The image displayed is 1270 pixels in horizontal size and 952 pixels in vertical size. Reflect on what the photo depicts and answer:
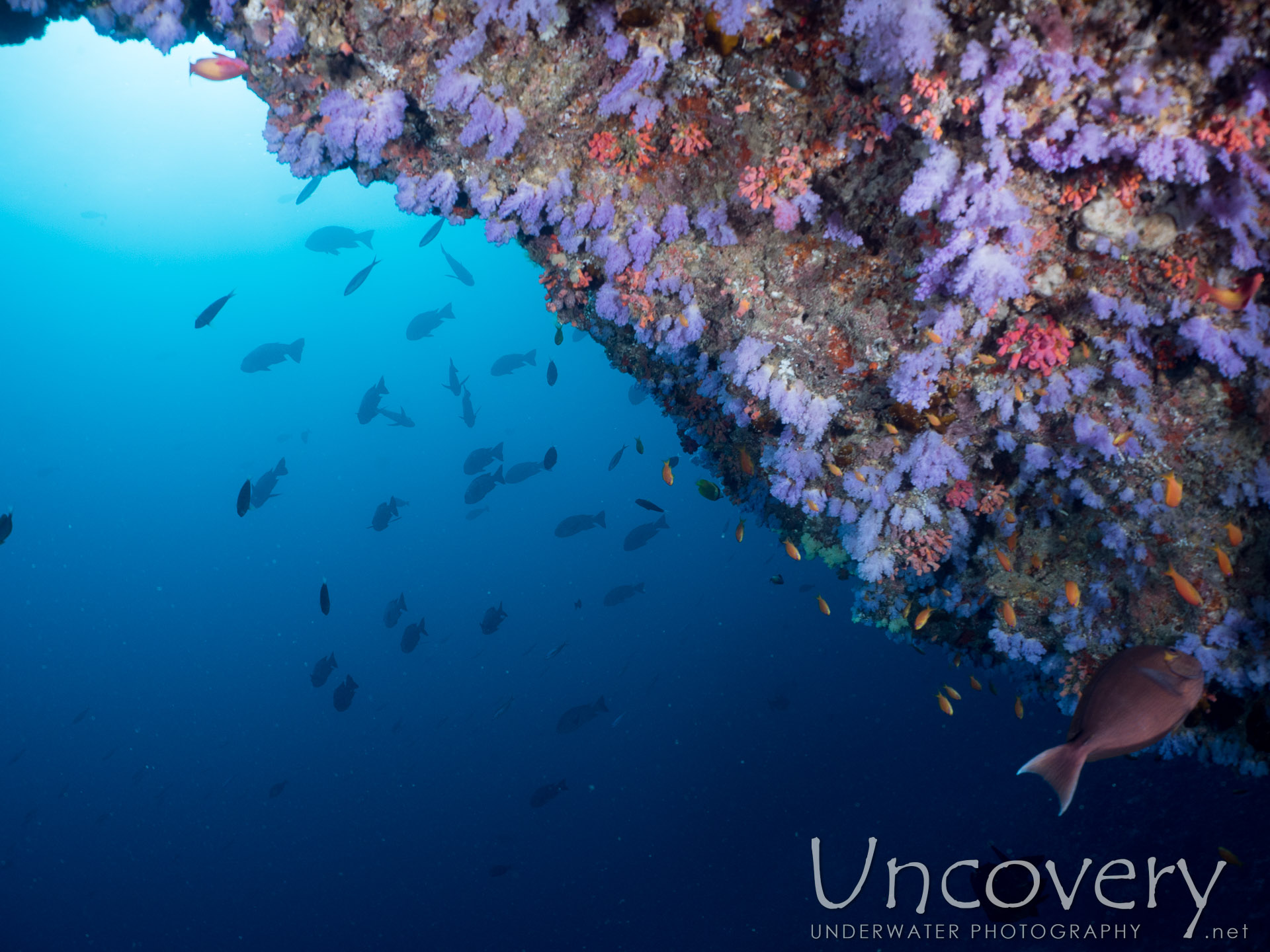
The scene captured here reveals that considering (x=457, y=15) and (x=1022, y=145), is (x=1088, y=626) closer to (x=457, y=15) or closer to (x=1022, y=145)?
(x=1022, y=145)

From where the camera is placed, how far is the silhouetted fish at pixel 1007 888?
452cm

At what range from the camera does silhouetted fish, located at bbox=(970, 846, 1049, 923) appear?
4.52 m

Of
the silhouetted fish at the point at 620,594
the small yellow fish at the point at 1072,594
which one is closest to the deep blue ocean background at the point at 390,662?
A: the silhouetted fish at the point at 620,594

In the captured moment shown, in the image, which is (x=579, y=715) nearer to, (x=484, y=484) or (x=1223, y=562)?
(x=484, y=484)

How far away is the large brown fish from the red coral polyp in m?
1.44

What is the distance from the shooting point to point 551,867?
877 inches

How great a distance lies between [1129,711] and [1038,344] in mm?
1754

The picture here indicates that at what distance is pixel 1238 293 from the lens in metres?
2.14

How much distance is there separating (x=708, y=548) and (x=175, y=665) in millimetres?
51484

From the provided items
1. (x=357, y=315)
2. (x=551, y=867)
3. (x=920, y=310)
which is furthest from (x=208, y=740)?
(x=357, y=315)

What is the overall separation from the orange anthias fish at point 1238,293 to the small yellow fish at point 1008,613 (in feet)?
7.13

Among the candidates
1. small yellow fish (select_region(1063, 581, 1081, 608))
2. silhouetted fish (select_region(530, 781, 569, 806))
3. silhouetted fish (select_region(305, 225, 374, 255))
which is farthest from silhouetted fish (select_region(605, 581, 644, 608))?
silhouetted fish (select_region(305, 225, 374, 255))

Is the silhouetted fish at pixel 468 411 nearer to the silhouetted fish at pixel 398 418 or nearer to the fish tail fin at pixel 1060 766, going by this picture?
the silhouetted fish at pixel 398 418

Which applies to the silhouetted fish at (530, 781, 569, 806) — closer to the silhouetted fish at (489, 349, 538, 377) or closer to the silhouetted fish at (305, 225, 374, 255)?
the silhouetted fish at (489, 349, 538, 377)
